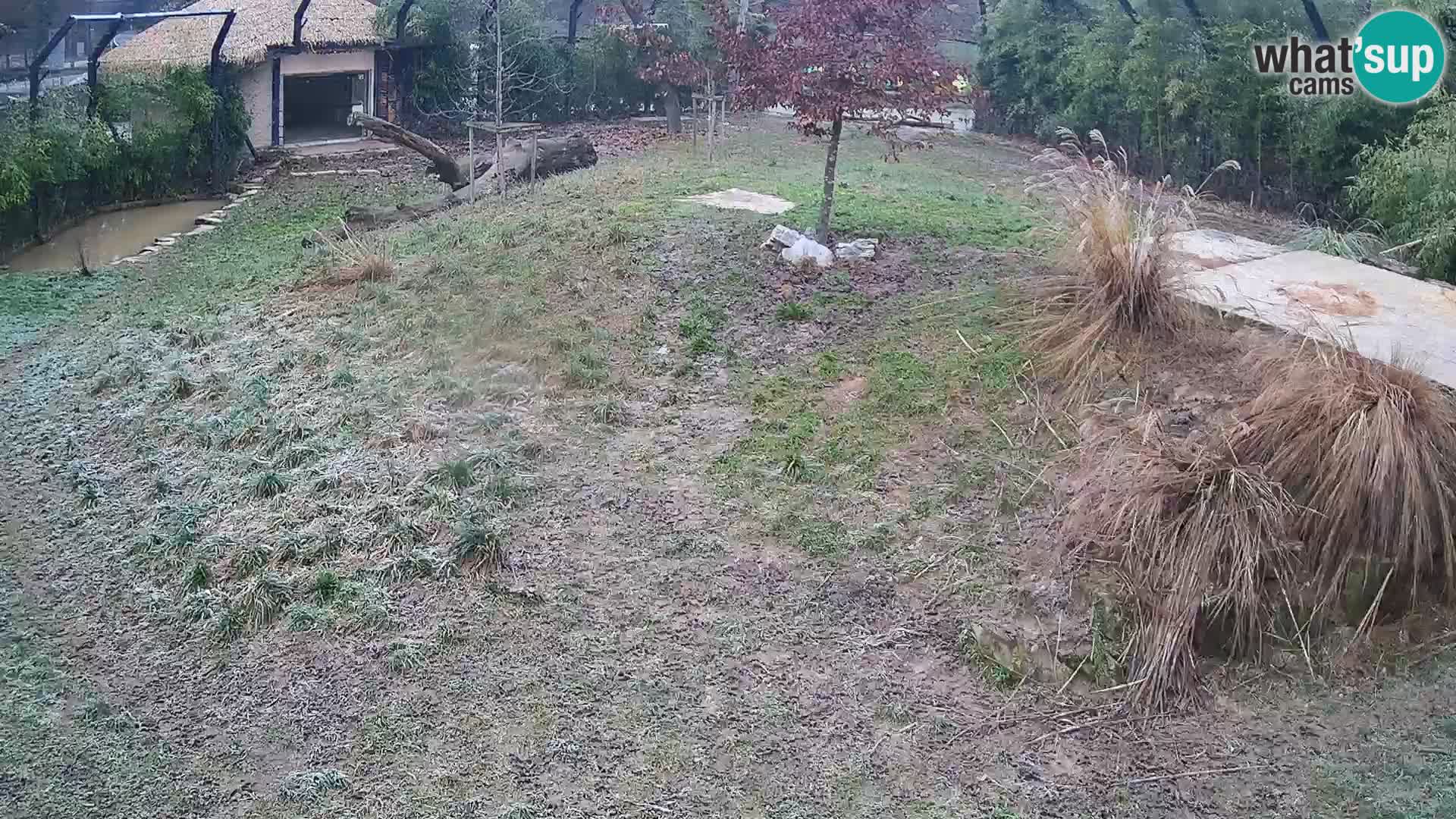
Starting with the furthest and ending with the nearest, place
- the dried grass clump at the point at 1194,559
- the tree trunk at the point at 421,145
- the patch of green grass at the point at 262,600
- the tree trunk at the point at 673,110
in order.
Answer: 1. the tree trunk at the point at 673,110
2. the tree trunk at the point at 421,145
3. the patch of green grass at the point at 262,600
4. the dried grass clump at the point at 1194,559

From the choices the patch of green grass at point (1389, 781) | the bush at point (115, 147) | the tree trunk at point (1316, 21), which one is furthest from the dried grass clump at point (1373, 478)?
the bush at point (115, 147)

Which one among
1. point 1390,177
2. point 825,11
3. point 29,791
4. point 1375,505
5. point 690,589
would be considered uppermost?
point 825,11

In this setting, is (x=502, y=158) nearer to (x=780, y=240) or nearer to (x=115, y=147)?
(x=115, y=147)

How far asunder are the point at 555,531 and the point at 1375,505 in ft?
9.77

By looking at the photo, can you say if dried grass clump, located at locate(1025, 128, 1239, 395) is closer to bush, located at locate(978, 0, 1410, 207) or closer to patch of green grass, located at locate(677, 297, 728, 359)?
patch of green grass, located at locate(677, 297, 728, 359)

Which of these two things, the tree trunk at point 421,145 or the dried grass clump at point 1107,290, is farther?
the tree trunk at point 421,145

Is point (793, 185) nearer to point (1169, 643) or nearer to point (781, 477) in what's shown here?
point (781, 477)

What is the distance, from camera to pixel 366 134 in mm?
17531

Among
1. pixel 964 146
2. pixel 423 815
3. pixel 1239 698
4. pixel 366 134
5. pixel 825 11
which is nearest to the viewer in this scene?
pixel 423 815

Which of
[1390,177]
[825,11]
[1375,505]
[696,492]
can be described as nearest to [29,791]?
[696,492]

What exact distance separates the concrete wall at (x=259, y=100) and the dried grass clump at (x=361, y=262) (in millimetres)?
7874

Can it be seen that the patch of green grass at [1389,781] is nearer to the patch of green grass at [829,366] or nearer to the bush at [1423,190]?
the patch of green grass at [829,366]

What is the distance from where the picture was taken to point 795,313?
21.5ft

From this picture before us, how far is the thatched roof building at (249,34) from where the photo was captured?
14047 millimetres
